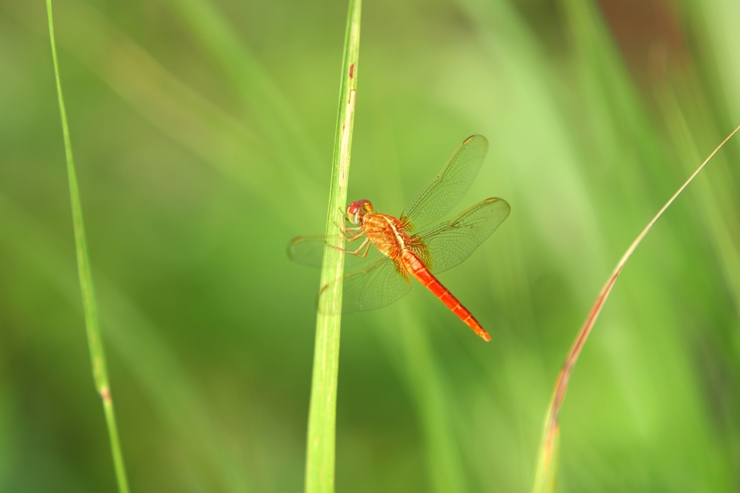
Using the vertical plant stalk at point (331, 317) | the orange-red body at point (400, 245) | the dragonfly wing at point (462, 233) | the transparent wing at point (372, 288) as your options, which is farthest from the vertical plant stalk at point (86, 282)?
the dragonfly wing at point (462, 233)

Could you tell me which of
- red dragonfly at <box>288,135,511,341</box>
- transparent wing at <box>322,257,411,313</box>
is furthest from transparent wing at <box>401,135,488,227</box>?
transparent wing at <box>322,257,411,313</box>

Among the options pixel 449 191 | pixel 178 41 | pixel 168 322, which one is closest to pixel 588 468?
pixel 449 191

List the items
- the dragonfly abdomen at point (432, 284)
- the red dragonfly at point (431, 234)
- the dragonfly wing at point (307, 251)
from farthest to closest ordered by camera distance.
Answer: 1. the dragonfly abdomen at point (432, 284)
2. the red dragonfly at point (431, 234)
3. the dragonfly wing at point (307, 251)

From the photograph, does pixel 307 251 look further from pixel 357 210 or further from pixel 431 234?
pixel 431 234

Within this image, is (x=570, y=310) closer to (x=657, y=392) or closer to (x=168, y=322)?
(x=657, y=392)

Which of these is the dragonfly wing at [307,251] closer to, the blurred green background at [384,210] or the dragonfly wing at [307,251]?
the dragonfly wing at [307,251]

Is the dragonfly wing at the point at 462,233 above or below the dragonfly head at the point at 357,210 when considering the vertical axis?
below

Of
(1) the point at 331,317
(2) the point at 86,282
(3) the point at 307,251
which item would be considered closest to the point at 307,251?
(3) the point at 307,251

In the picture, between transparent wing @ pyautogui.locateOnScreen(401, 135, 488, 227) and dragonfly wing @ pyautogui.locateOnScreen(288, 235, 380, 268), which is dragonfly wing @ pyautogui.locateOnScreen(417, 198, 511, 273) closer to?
transparent wing @ pyautogui.locateOnScreen(401, 135, 488, 227)
